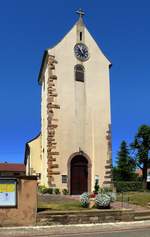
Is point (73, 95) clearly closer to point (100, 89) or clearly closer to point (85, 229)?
point (100, 89)

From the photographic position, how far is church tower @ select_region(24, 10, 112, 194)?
31453mm

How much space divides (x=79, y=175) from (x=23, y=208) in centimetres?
1579

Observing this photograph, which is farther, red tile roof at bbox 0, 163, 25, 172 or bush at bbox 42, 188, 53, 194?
red tile roof at bbox 0, 163, 25, 172

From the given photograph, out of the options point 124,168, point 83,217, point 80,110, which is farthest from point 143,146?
point 83,217

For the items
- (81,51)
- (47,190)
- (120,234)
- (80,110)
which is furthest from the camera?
(81,51)

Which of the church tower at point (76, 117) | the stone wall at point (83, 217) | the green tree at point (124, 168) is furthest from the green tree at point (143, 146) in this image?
the stone wall at point (83, 217)

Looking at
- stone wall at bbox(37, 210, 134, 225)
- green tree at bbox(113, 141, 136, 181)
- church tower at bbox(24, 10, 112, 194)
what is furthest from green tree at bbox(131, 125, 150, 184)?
stone wall at bbox(37, 210, 134, 225)

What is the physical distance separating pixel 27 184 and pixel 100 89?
1855 centimetres

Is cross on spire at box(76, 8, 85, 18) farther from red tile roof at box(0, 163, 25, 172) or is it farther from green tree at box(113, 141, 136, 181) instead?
red tile roof at box(0, 163, 25, 172)

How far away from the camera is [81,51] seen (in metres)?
34.0

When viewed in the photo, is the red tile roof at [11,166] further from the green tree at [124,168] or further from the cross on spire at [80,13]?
the cross on spire at [80,13]

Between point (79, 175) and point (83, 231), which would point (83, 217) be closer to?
point (83, 231)

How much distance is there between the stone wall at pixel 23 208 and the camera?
16.2 m

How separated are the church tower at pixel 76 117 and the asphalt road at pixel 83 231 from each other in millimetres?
14324
